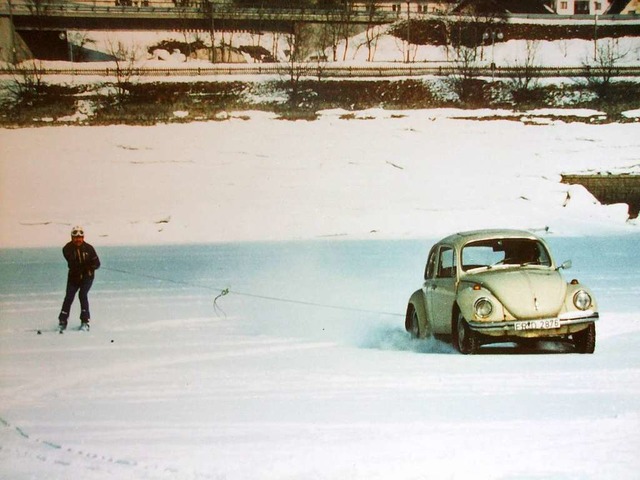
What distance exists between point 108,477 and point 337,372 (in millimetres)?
1790

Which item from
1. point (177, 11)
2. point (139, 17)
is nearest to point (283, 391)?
point (139, 17)

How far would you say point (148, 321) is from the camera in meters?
7.05

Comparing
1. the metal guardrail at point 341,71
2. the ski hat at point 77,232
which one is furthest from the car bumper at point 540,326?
the metal guardrail at point 341,71

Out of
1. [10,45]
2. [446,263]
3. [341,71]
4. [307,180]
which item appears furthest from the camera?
[341,71]

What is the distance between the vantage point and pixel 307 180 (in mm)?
8383

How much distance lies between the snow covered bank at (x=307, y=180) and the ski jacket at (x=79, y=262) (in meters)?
0.37

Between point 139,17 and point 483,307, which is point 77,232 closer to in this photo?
point 483,307

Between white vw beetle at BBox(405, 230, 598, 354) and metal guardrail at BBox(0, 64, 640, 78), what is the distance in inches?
155

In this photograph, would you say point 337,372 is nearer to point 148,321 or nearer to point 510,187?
point 148,321

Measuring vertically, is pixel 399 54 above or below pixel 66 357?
above

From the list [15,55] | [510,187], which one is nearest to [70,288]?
[15,55]

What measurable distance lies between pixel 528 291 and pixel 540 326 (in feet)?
0.90

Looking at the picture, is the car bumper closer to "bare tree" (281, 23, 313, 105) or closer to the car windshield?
the car windshield

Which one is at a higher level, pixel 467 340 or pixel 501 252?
pixel 501 252
